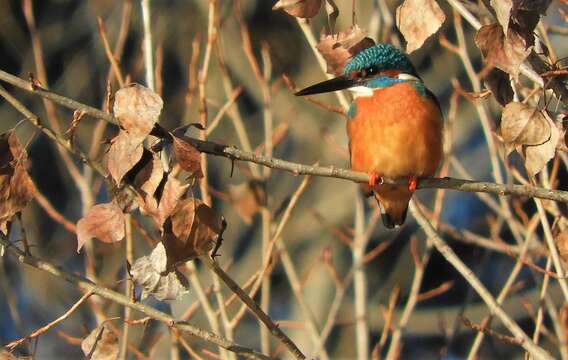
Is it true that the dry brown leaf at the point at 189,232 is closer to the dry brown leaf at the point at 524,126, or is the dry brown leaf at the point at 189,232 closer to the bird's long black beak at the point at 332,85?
the dry brown leaf at the point at 524,126

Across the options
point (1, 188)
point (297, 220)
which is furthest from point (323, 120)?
point (1, 188)

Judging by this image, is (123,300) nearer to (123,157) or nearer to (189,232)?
(189,232)

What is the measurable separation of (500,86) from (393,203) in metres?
1.36

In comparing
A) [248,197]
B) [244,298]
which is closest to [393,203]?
[248,197]

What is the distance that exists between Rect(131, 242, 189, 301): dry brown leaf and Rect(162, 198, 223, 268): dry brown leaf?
0.21 ft

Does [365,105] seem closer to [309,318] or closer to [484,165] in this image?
[309,318]

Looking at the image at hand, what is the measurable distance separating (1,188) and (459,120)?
18.4 feet

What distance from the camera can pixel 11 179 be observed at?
245 centimetres

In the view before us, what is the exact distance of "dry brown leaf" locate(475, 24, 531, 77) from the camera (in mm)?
2406

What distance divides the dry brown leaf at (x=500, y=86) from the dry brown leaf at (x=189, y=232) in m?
0.94

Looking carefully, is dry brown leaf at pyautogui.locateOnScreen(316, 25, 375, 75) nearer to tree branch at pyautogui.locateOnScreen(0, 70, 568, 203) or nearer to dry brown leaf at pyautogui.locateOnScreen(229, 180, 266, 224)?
tree branch at pyautogui.locateOnScreen(0, 70, 568, 203)

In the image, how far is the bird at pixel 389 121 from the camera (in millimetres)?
3555

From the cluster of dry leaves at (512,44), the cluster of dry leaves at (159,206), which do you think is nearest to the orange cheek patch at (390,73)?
the cluster of dry leaves at (512,44)

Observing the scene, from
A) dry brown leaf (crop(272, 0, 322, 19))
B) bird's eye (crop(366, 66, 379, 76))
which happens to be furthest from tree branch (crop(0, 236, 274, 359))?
bird's eye (crop(366, 66, 379, 76))
